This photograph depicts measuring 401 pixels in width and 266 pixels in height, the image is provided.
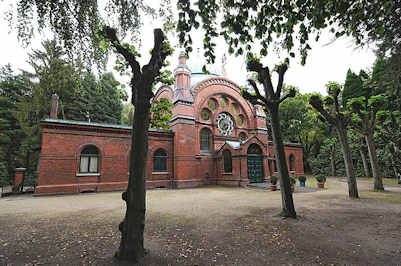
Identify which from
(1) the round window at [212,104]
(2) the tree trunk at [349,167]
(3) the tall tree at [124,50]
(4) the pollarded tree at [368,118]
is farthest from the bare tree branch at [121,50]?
(1) the round window at [212,104]

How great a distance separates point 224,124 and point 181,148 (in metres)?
6.35

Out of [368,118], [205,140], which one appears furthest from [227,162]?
[368,118]

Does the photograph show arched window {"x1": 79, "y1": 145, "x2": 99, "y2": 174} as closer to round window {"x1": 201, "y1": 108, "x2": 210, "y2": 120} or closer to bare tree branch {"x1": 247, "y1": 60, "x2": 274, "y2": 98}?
round window {"x1": 201, "y1": 108, "x2": 210, "y2": 120}

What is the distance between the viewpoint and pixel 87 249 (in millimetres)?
3711

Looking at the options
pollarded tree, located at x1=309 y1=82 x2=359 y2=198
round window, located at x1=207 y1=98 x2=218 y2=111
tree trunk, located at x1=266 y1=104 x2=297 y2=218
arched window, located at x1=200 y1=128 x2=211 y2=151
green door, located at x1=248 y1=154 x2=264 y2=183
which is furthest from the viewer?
round window, located at x1=207 y1=98 x2=218 y2=111

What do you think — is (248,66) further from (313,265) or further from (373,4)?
(313,265)

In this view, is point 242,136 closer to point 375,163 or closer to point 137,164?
point 375,163

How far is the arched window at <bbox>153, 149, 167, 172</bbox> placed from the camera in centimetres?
1667

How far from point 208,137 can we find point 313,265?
16925mm

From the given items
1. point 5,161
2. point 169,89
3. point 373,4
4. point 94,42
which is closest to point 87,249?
point 94,42

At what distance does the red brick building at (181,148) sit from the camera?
1302 centimetres

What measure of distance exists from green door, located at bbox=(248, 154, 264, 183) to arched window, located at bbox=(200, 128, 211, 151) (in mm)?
4553

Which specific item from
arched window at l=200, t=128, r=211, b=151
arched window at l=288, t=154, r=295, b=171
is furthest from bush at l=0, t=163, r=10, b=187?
arched window at l=288, t=154, r=295, b=171

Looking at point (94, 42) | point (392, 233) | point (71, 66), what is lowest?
point (392, 233)
